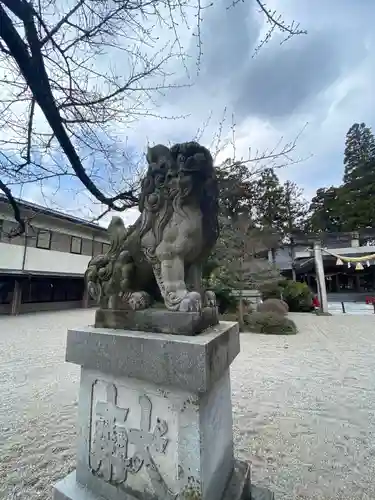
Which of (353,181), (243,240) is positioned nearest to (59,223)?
(243,240)

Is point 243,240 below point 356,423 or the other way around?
the other way around

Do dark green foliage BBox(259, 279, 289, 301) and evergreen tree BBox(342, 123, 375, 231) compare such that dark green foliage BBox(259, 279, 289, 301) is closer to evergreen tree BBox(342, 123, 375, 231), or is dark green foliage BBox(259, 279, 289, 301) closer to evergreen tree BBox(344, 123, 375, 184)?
evergreen tree BBox(342, 123, 375, 231)

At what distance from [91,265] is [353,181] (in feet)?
82.4

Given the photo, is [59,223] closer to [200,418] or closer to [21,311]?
[21,311]

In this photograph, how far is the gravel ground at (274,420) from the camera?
1.84 metres

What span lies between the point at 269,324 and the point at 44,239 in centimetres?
1037

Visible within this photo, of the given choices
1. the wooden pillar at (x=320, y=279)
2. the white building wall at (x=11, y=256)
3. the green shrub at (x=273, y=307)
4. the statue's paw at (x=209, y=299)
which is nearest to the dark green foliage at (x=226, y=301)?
the green shrub at (x=273, y=307)

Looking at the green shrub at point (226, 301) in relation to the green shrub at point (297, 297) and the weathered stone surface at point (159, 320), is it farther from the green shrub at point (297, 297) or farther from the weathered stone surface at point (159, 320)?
the weathered stone surface at point (159, 320)

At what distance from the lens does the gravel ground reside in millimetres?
1845

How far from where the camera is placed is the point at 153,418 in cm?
120

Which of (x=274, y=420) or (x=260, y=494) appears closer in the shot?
(x=260, y=494)

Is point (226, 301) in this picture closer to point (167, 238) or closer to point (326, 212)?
point (167, 238)

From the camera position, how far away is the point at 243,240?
9219 mm

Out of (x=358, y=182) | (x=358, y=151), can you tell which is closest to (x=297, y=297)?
(x=358, y=182)
